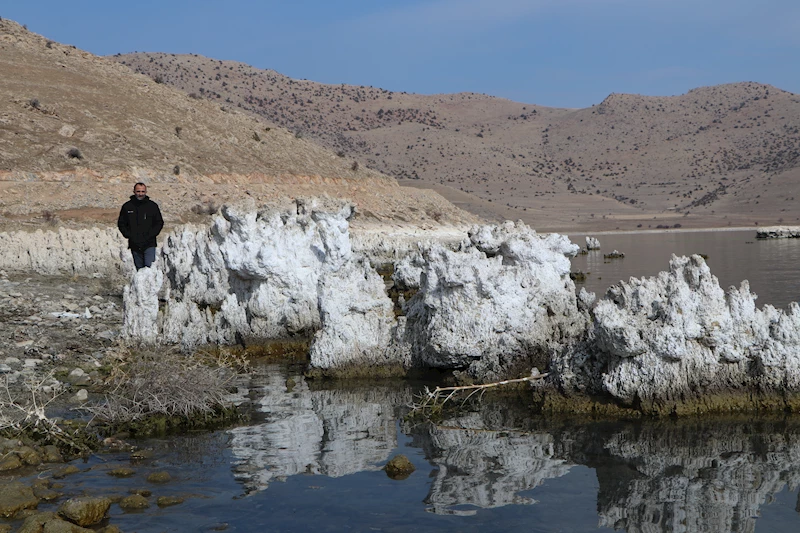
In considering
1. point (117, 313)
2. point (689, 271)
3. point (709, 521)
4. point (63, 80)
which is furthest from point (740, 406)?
point (63, 80)

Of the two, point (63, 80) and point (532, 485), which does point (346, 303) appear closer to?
point (532, 485)

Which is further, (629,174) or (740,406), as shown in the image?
(629,174)

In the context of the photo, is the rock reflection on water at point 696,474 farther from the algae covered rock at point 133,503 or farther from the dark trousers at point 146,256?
the dark trousers at point 146,256

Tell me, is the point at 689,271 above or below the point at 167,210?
below

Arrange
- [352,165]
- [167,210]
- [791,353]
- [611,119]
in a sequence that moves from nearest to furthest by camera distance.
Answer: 1. [791,353]
2. [167,210]
3. [352,165]
4. [611,119]

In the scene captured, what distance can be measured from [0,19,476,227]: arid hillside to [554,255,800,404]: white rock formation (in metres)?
27.2

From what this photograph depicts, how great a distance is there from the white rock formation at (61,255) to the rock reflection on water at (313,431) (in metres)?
10.8

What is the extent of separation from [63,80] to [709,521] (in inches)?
1906

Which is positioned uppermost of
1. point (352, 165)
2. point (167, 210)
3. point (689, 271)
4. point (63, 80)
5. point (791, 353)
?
point (63, 80)

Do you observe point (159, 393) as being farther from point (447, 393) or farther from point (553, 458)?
point (553, 458)

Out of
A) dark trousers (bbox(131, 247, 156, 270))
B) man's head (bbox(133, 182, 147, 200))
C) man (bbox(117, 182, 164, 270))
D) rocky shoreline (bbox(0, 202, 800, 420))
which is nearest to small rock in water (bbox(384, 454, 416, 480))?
rocky shoreline (bbox(0, 202, 800, 420))

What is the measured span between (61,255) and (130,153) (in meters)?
20.2

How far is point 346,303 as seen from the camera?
12.2m

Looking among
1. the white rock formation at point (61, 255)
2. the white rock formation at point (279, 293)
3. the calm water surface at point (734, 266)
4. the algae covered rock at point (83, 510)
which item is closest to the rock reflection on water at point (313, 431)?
the white rock formation at point (279, 293)
